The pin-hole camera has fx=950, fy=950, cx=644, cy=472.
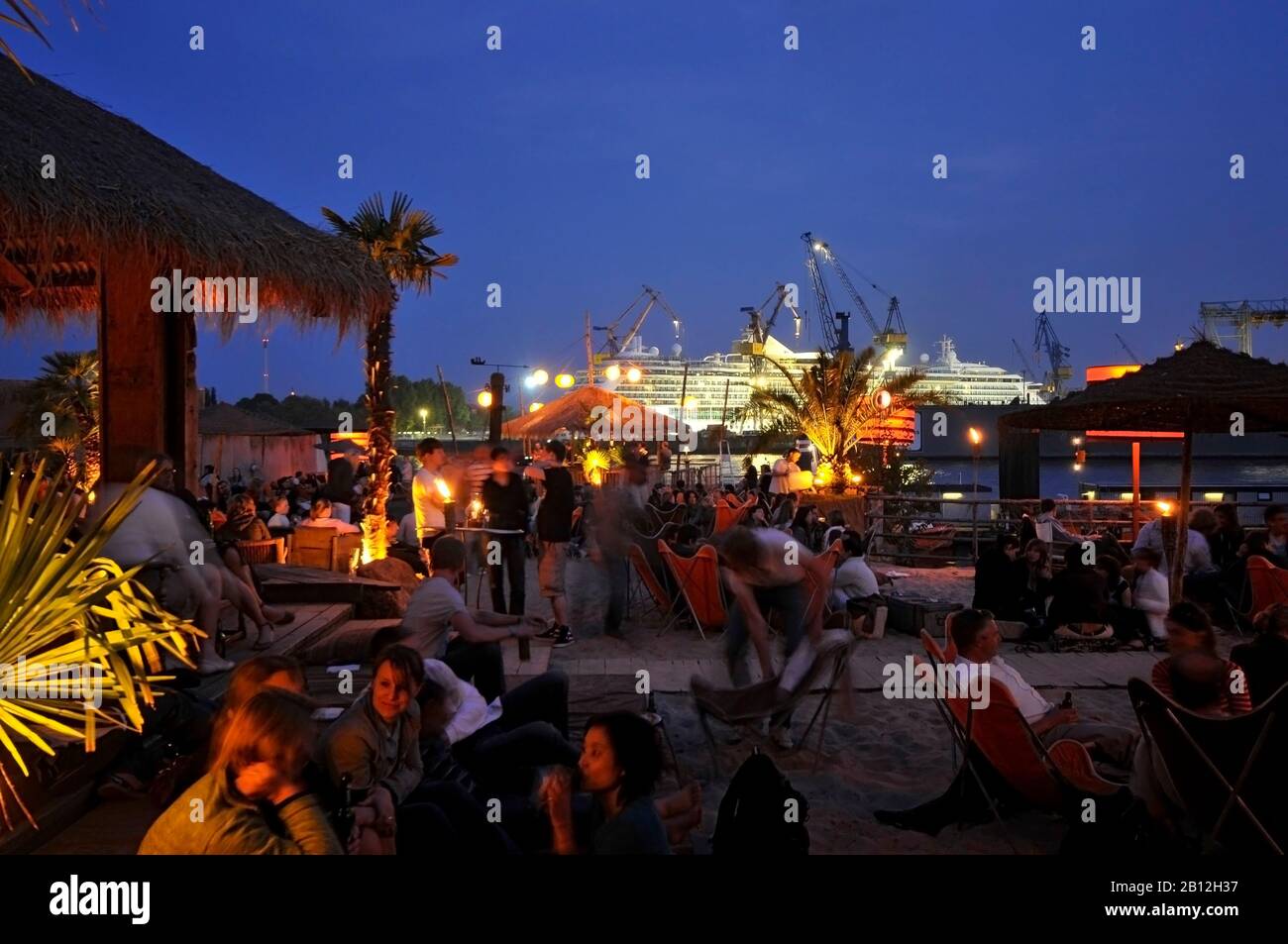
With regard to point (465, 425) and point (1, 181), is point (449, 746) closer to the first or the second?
point (1, 181)

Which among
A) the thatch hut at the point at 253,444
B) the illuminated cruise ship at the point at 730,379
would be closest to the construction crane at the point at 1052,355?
the illuminated cruise ship at the point at 730,379

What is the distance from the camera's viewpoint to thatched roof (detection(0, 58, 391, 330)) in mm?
4730

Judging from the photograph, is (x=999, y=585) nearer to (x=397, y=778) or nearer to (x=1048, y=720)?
(x=1048, y=720)

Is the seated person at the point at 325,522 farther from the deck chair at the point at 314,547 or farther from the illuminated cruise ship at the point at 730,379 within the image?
the illuminated cruise ship at the point at 730,379

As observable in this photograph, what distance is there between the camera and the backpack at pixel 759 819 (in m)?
2.79

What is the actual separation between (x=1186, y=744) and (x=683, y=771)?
230 centimetres

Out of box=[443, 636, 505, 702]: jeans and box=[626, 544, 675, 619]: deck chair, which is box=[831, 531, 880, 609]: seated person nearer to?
box=[626, 544, 675, 619]: deck chair

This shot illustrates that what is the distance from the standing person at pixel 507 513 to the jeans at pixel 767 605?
2.63 metres

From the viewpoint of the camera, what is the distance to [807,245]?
97812 mm

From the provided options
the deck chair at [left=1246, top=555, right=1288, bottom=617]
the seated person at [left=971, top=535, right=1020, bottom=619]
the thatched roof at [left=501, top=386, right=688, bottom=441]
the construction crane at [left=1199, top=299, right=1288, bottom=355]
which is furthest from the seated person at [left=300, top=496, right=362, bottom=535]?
the construction crane at [left=1199, top=299, right=1288, bottom=355]

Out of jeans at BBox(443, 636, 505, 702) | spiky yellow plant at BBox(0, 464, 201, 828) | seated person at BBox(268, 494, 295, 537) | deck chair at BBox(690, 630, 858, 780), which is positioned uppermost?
spiky yellow plant at BBox(0, 464, 201, 828)

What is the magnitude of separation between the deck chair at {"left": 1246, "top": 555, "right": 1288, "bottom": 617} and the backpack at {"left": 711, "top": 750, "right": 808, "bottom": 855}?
245 inches

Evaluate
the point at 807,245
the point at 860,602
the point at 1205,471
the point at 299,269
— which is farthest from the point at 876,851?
the point at 807,245
